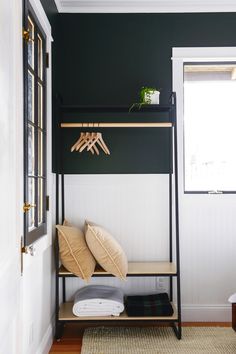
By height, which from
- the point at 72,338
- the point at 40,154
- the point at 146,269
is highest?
the point at 40,154

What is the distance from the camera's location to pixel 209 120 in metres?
3.86

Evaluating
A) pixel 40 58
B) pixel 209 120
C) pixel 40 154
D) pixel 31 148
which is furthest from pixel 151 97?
pixel 31 148

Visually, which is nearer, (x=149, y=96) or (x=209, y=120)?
(x=149, y=96)

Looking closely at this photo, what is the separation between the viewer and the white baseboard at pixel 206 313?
3688mm

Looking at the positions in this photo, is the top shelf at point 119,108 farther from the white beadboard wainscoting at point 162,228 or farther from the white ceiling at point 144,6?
the white ceiling at point 144,6

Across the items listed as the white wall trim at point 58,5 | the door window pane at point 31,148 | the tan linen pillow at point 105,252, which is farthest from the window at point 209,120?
the door window pane at point 31,148

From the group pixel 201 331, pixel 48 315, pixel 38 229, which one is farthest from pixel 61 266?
pixel 201 331

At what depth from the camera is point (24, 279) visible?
238 centimetres

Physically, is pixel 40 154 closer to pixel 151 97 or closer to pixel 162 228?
pixel 151 97

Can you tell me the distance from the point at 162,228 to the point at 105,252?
0.71 m

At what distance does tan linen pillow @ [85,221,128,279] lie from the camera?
3172 millimetres

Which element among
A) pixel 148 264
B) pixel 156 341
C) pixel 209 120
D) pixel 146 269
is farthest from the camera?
pixel 209 120

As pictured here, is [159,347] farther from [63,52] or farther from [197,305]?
[63,52]

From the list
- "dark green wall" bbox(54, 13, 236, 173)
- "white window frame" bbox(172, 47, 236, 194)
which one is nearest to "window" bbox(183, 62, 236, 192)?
"white window frame" bbox(172, 47, 236, 194)
